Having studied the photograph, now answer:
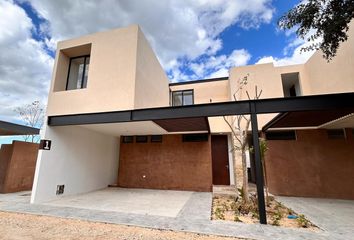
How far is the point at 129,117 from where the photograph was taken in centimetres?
543

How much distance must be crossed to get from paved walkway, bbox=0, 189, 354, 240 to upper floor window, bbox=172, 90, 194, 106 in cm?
630

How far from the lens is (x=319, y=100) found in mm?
4086

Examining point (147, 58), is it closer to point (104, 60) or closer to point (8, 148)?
point (104, 60)

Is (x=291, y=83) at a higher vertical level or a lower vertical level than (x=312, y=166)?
higher

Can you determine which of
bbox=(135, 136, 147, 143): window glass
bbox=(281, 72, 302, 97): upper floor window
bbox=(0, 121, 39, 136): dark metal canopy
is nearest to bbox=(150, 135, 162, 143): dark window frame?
bbox=(135, 136, 147, 143): window glass

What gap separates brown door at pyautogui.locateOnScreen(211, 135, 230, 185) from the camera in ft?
29.1

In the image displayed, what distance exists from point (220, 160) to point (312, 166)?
3755 millimetres

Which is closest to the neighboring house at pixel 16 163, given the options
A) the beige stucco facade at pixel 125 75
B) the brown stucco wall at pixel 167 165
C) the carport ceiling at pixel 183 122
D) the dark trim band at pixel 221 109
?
the beige stucco facade at pixel 125 75

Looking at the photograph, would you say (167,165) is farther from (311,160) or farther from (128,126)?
(311,160)

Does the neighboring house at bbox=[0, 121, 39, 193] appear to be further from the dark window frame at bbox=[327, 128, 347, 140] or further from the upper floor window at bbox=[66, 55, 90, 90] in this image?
the dark window frame at bbox=[327, 128, 347, 140]

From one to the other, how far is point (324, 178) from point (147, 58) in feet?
27.2

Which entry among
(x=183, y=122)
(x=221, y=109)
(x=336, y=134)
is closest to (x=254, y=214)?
(x=221, y=109)

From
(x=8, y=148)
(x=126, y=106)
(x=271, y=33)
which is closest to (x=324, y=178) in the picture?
(x=271, y=33)

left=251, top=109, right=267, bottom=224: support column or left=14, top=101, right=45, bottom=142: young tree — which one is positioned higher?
left=14, top=101, right=45, bottom=142: young tree
